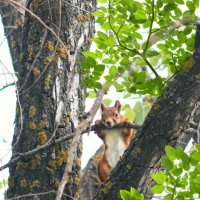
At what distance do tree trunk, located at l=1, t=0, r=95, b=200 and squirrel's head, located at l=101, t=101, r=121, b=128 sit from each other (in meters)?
0.97

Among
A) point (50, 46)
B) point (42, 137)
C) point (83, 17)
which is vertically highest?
point (83, 17)

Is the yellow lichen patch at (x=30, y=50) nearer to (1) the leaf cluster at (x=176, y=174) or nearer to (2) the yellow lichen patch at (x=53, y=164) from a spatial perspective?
(2) the yellow lichen patch at (x=53, y=164)

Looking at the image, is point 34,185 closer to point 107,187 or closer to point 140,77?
point 107,187

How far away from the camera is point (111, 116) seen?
5.41 metres

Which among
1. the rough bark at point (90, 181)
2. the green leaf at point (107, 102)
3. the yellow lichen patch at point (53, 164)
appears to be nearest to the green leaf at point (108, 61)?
the yellow lichen patch at point (53, 164)

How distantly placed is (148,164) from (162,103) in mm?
330

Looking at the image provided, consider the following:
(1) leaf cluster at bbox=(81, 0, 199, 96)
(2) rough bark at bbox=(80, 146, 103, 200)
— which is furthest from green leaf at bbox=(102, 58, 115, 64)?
(2) rough bark at bbox=(80, 146, 103, 200)

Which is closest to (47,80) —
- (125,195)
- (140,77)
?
(140,77)

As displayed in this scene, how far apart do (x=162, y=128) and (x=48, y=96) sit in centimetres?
94

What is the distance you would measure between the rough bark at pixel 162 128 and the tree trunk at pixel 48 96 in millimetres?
546

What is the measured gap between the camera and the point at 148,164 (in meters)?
3.40

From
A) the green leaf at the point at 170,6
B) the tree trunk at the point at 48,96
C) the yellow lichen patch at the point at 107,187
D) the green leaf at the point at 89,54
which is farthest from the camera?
the tree trunk at the point at 48,96

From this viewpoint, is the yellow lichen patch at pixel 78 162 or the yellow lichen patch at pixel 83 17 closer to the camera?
the yellow lichen patch at pixel 78 162

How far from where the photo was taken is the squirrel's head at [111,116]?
16.9 ft
